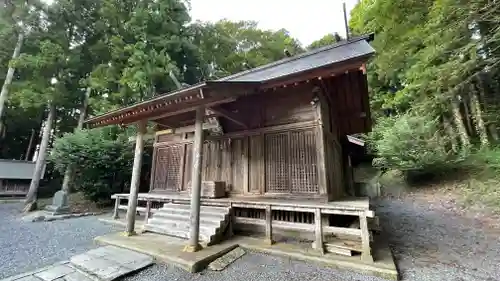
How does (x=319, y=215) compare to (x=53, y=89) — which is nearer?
(x=319, y=215)

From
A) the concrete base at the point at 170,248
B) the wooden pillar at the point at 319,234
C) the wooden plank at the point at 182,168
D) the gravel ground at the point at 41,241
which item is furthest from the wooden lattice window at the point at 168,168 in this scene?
the wooden pillar at the point at 319,234

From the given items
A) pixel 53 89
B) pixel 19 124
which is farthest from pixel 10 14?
pixel 19 124

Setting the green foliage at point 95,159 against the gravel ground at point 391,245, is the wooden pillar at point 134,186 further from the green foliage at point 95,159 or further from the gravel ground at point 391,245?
the green foliage at point 95,159

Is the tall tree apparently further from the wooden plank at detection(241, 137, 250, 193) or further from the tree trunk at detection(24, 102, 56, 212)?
the wooden plank at detection(241, 137, 250, 193)

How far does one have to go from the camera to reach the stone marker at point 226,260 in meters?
3.53

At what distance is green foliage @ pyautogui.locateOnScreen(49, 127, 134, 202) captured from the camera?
952 centimetres

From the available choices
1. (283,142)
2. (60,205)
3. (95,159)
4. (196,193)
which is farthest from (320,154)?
(60,205)

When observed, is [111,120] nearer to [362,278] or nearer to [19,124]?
[362,278]

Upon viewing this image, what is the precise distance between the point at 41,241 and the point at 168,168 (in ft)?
11.1

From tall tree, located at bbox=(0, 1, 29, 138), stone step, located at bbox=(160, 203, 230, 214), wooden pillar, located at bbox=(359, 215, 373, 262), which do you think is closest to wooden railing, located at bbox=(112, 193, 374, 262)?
wooden pillar, located at bbox=(359, 215, 373, 262)

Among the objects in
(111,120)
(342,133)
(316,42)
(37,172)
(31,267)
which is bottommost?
(31,267)

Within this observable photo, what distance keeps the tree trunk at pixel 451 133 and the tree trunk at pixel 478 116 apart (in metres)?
0.93

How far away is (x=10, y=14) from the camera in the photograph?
1101cm

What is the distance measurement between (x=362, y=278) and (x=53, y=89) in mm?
14088
